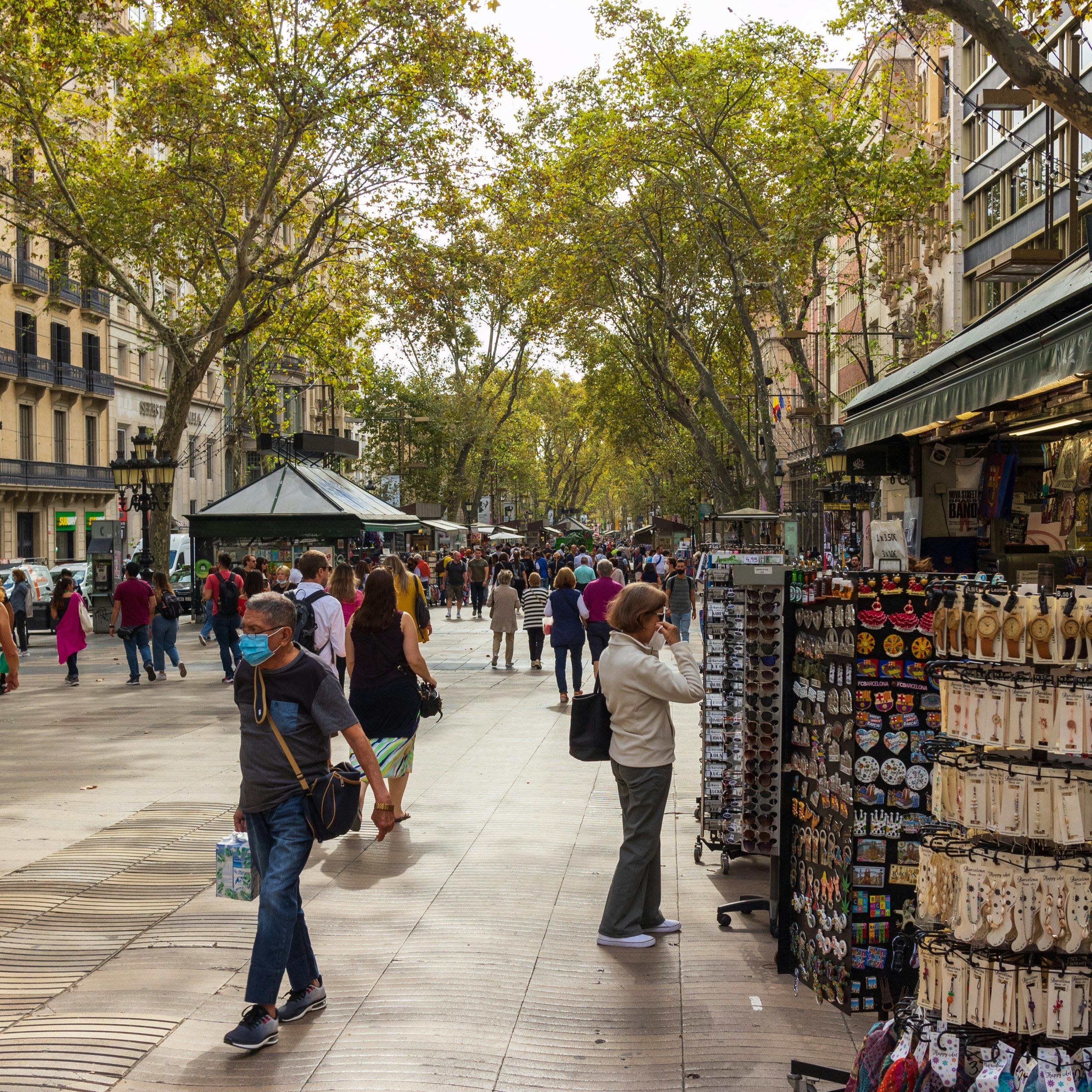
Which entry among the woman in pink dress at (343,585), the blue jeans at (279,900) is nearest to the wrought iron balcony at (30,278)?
the woman in pink dress at (343,585)

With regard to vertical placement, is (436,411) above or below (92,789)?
above

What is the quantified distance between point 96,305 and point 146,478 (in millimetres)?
27099

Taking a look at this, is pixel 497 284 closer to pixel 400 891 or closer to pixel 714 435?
pixel 400 891

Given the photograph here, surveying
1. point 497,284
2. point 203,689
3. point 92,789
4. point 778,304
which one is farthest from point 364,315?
point 92,789

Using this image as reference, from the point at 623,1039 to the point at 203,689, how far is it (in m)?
12.8

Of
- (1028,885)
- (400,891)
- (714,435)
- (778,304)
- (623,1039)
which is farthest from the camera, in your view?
(714,435)

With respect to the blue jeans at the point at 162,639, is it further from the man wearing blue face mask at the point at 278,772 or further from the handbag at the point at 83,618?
the man wearing blue face mask at the point at 278,772

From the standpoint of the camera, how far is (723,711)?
7.07 metres

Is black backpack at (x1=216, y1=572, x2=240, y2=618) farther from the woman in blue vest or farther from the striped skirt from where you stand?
the striped skirt

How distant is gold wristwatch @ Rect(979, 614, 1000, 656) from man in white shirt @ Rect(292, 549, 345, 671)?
668 centimetres

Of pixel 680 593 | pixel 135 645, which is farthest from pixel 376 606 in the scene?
pixel 680 593

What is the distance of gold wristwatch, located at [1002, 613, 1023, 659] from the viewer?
3652mm

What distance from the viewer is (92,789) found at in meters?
9.80

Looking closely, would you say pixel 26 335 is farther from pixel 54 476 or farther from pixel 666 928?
pixel 666 928
